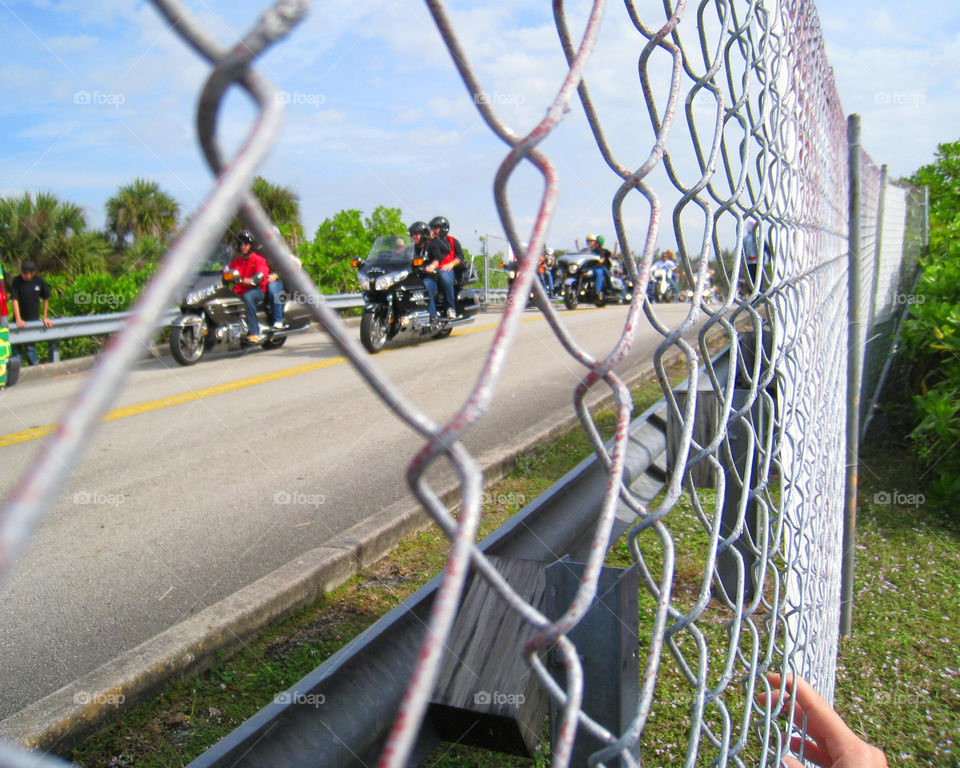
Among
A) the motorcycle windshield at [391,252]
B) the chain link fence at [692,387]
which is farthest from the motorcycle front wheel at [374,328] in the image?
the chain link fence at [692,387]

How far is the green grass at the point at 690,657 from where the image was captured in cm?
245

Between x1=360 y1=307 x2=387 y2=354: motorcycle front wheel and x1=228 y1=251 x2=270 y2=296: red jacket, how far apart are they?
1.67 metres

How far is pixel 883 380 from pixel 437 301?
7967 mm

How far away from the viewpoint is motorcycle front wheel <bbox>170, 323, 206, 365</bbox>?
426 inches

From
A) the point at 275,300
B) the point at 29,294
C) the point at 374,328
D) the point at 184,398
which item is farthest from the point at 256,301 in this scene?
the point at 184,398

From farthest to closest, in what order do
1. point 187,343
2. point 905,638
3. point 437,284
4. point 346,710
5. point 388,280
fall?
point 437,284
point 388,280
point 187,343
point 905,638
point 346,710

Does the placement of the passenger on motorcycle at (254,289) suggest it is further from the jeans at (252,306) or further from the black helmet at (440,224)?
the black helmet at (440,224)

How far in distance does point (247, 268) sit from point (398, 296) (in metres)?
2.26

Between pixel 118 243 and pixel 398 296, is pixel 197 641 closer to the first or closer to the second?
pixel 398 296

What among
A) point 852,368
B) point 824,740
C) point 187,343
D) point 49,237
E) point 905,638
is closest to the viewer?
point 824,740

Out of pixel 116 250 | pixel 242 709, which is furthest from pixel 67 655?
pixel 116 250

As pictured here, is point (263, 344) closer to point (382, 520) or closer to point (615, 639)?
point (382, 520)

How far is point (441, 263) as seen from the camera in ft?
39.6

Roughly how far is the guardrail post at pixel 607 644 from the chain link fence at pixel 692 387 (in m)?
0.01
